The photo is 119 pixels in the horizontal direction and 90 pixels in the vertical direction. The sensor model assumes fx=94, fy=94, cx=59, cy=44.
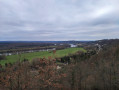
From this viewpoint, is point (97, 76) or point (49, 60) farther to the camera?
point (97, 76)

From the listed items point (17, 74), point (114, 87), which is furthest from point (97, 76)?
point (17, 74)

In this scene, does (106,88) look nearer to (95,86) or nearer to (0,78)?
(95,86)

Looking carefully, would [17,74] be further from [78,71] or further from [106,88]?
[106,88]

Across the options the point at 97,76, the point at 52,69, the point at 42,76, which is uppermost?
the point at 52,69

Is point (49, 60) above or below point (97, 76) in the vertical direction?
above

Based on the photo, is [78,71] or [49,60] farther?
[78,71]

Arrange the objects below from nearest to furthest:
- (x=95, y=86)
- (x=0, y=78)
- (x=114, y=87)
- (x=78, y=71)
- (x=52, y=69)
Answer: (x=52, y=69), (x=0, y=78), (x=114, y=87), (x=95, y=86), (x=78, y=71)

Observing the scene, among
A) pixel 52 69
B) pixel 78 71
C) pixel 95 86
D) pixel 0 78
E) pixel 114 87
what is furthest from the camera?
pixel 78 71

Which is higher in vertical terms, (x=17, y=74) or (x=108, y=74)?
(x=17, y=74)

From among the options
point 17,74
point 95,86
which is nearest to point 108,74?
point 95,86
